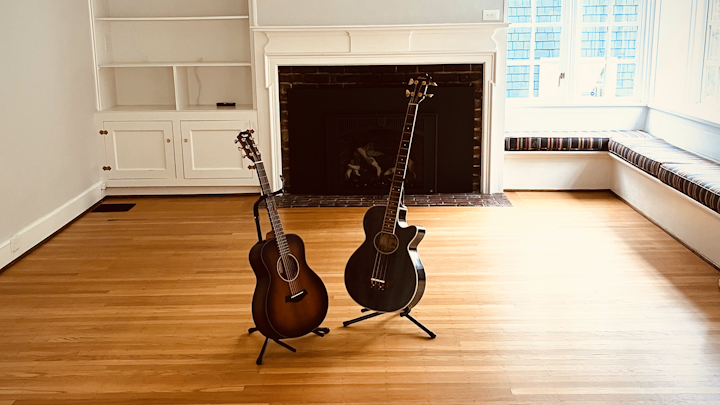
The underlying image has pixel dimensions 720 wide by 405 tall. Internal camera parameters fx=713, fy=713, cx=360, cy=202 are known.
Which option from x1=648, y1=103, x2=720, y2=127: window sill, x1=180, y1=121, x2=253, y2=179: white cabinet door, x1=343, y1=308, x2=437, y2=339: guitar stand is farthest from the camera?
x1=180, y1=121, x2=253, y2=179: white cabinet door

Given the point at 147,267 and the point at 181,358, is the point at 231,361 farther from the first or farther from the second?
the point at 147,267

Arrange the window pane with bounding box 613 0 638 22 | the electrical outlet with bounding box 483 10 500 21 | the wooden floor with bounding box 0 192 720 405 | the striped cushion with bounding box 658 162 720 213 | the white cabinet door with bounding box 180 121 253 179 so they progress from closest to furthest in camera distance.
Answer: the wooden floor with bounding box 0 192 720 405, the striped cushion with bounding box 658 162 720 213, the electrical outlet with bounding box 483 10 500 21, the white cabinet door with bounding box 180 121 253 179, the window pane with bounding box 613 0 638 22

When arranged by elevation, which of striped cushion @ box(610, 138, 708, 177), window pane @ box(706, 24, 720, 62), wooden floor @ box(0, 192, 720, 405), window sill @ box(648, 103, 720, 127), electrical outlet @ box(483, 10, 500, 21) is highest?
electrical outlet @ box(483, 10, 500, 21)

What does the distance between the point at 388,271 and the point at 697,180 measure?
2248mm

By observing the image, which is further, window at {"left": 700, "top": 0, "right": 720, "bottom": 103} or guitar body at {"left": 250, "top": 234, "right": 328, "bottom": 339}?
window at {"left": 700, "top": 0, "right": 720, "bottom": 103}

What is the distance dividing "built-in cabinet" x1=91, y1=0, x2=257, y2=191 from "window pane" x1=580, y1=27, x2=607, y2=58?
279cm

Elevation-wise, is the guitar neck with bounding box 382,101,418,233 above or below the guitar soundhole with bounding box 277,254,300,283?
above

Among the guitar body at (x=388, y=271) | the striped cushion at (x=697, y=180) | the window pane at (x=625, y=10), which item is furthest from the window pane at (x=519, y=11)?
the guitar body at (x=388, y=271)

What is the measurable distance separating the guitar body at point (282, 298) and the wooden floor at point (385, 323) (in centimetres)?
12

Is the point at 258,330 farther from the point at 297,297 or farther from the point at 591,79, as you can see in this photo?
the point at 591,79

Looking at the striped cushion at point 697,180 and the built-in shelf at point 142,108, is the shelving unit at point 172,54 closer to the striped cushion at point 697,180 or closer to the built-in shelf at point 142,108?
the built-in shelf at point 142,108

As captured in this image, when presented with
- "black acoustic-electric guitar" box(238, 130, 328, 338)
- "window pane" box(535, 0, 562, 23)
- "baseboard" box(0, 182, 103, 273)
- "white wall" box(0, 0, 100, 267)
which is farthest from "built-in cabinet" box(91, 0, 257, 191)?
"black acoustic-electric guitar" box(238, 130, 328, 338)

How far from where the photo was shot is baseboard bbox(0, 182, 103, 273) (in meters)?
4.18

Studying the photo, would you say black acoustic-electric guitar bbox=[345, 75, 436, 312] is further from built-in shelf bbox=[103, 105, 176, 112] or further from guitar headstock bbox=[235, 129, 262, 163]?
built-in shelf bbox=[103, 105, 176, 112]
